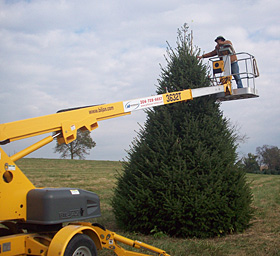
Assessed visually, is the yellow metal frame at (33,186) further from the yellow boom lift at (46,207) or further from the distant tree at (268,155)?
the distant tree at (268,155)

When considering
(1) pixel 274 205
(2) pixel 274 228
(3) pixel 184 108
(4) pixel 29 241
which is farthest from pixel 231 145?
(4) pixel 29 241

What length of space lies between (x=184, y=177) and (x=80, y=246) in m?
3.45

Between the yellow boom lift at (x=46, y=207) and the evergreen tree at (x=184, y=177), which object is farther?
the evergreen tree at (x=184, y=177)

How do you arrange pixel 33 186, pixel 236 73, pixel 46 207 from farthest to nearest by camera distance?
pixel 236 73 < pixel 33 186 < pixel 46 207

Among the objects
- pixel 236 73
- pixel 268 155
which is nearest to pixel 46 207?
pixel 236 73

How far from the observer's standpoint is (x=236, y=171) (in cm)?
841

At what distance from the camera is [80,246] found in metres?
5.22

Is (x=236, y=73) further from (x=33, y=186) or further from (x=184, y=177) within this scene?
(x=33, y=186)

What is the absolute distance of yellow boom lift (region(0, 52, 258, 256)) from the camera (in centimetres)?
499

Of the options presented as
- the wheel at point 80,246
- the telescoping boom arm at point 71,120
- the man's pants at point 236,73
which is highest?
the man's pants at point 236,73

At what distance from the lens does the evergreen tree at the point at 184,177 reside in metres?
7.78

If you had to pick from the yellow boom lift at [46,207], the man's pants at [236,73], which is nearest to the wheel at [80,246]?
the yellow boom lift at [46,207]

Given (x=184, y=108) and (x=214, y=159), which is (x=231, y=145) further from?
(x=184, y=108)

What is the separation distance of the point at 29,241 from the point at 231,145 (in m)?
5.78
